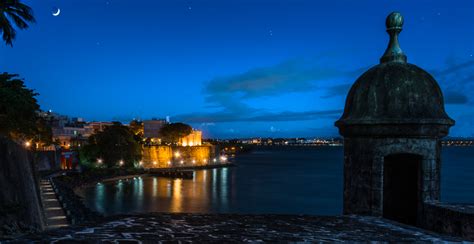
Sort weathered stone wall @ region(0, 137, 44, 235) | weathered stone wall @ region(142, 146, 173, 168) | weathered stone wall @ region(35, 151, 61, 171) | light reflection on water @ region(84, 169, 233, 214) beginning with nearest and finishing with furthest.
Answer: weathered stone wall @ region(0, 137, 44, 235), light reflection on water @ region(84, 169, 233, 214), weathered stone wall @ region(35, 151, 61, 171), weathered stone wall @ region(142, 146, 173, 168)

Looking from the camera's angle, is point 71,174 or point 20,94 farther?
Answer: point 71,174

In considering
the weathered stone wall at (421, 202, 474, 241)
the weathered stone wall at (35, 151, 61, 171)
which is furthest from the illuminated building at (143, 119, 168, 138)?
the weathered stone wall at (421, 202, 474, 241)

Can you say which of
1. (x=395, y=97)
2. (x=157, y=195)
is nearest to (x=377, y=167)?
(x=395, y=97)

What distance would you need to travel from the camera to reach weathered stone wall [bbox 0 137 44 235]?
1383 centimetres

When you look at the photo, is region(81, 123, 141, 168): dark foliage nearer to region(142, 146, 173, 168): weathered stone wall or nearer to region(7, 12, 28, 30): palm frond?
region(142, 146, 173, 168): weathered stone wall

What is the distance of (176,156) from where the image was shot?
94812mm

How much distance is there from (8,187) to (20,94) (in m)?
4.23

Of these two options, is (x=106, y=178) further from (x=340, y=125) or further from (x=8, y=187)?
(x=340, y=125)

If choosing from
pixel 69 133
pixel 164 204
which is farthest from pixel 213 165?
pixel 164 204

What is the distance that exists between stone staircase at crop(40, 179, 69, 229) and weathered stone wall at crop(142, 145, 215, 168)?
51955 mm

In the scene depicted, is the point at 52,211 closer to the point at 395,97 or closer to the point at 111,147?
the point at 395,97

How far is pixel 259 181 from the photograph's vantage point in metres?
73.2

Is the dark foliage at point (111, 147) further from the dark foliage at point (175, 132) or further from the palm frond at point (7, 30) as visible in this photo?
the palm frond at point (7, 30)

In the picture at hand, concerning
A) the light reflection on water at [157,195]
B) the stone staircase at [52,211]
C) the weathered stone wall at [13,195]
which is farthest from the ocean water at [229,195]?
the weathered stone wall at [13,195]
